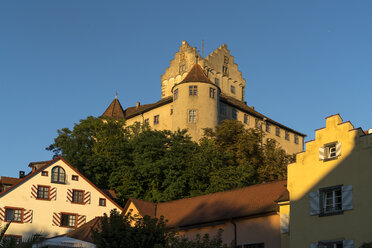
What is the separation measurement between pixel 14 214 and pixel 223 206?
20788 millimetres

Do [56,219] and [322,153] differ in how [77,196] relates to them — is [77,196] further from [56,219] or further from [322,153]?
[322,153]

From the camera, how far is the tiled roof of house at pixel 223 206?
128 ft

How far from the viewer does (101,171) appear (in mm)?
66562

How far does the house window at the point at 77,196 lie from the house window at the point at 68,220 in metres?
1.33

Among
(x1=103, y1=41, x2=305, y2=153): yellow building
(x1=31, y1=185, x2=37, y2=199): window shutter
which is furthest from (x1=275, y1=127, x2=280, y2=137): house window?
(x1=31, y1=185, x2=37, y2=199): window shutter

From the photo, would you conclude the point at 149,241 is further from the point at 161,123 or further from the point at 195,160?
the point at 161,123

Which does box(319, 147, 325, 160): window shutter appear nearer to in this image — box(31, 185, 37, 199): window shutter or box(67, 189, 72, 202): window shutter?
box(67, 189, 72, 202): window shutter

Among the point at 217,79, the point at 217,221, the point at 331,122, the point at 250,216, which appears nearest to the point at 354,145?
the point at 331,122

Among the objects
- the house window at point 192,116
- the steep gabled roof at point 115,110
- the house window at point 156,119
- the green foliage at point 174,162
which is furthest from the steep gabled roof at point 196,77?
the steep gabled roof at point 115,110

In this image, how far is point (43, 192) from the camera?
56.7 meters

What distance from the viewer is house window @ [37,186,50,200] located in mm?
56306

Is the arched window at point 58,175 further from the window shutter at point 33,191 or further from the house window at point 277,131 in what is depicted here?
the house window at point 277,131

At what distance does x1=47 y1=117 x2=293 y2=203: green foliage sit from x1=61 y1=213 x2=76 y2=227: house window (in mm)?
6082

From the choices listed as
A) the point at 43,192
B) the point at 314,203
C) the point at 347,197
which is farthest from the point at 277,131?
the point at 347,197
